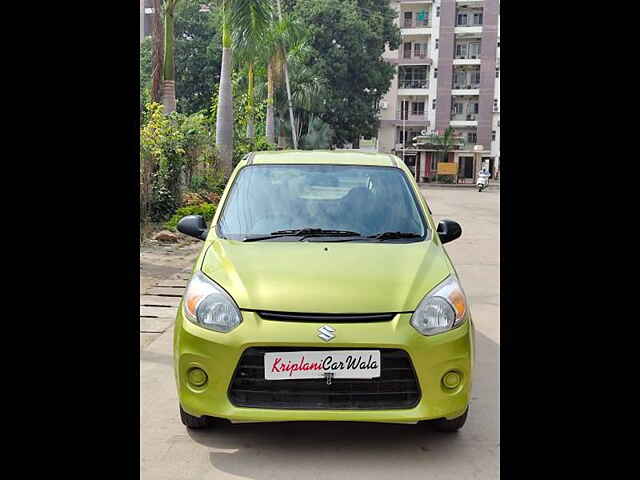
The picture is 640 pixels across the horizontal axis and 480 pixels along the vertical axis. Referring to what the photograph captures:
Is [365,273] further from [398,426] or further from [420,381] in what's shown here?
[398,426]

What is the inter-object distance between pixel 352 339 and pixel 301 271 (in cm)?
54

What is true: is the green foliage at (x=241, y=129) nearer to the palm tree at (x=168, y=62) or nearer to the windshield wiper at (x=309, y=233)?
the palm tree at (x=168, y=62)

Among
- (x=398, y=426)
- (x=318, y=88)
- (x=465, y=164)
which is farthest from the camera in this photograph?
(x=465, y=164)

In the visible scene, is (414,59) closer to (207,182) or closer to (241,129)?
(241,129)

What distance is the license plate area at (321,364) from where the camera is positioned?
3.47 m

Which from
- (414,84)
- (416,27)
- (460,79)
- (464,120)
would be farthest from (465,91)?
(416,27)

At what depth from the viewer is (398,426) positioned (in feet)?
13.5

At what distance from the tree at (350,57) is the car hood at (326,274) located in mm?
40975

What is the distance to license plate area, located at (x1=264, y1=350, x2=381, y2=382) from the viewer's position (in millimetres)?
3469

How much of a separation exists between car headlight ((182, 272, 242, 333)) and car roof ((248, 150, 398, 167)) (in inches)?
58.6

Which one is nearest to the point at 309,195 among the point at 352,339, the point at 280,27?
the point at 352,339

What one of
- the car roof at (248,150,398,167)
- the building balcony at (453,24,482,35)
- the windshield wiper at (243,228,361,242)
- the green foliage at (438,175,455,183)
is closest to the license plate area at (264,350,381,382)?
the windshield wiper at (243,228,361,242)

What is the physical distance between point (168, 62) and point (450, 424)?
1554 cm

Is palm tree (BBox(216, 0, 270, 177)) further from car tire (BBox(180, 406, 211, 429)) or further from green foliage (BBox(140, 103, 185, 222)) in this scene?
car tire (BBox(180, 406, 211, 429))
